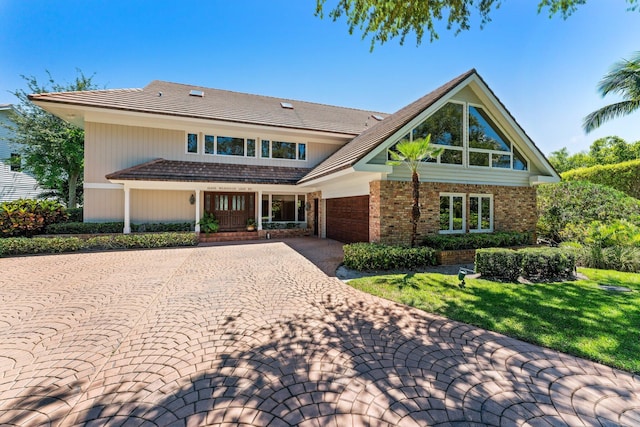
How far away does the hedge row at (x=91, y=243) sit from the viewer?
33.7 ft

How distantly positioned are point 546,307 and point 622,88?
1727cm

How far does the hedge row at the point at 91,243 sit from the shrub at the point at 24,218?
54.8 inches

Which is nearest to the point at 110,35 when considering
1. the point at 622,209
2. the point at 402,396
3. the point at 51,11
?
the point at 51,11

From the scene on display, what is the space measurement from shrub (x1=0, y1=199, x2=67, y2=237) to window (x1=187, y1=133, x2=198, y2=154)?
7448 mm

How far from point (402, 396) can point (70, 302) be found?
6823 millimetres

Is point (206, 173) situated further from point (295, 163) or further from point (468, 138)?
point (468, 138)

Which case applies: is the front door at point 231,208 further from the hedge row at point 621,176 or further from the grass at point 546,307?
the hedge row at point 621,176

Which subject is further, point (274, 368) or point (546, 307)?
point (546, 307)

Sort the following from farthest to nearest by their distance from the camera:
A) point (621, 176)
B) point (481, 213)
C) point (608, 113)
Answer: point (621, 176), point (608, 113), point (481, 213)

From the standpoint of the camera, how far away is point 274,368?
324 cm

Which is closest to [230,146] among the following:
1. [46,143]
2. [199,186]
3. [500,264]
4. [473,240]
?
[199,186]

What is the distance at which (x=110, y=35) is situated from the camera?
37.2ft

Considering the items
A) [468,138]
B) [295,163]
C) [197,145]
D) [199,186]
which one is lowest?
[199,186]

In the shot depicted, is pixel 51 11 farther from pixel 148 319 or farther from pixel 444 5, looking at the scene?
pixel 444 5
